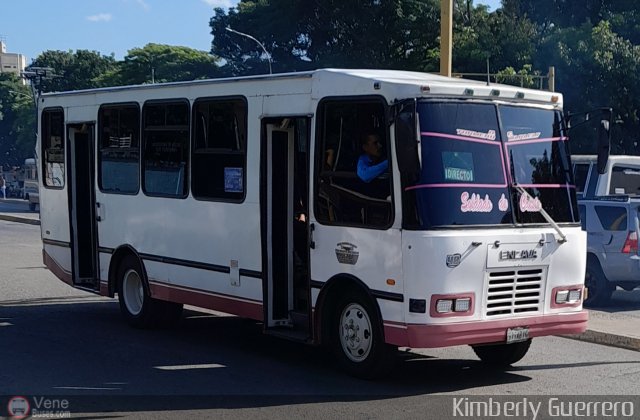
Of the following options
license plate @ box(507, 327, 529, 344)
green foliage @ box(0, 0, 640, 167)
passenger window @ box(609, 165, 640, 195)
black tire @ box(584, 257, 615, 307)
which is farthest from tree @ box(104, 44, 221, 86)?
license plate @ box(507, 327, 529, 344)

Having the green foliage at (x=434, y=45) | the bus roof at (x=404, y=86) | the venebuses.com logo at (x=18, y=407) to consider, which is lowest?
the venebuses.com logo at (x=18, y=407)

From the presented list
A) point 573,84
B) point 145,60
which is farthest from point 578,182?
point 145,60

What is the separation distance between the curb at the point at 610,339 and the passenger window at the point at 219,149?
181 inches

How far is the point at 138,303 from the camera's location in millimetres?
11711

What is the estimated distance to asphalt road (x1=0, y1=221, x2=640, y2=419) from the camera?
7.52 metres

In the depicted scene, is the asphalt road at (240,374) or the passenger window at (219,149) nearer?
the asphalt road at (240,374)

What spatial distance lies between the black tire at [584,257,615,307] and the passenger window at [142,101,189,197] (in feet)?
22.8

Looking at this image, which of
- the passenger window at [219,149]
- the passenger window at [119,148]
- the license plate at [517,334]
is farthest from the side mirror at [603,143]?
the passenger window at [119,148]

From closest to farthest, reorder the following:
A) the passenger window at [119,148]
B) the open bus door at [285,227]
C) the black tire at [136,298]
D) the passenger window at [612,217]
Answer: the open bus door at [285,227] < the black tire at [136,298] < the passenger window at [119,148] < the passenger window at [612,217]

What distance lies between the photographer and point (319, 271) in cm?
868

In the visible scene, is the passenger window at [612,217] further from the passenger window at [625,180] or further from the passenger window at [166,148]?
the passenger window at [166,148]

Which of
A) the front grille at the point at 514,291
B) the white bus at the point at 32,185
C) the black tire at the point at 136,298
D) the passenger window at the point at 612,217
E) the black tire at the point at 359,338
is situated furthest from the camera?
the white bus at the point at 32,185

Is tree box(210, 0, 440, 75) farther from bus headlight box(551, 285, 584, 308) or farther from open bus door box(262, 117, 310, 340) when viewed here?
bus headlight box(551, 285, 584, 308)

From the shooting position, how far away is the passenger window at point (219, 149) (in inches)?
383
